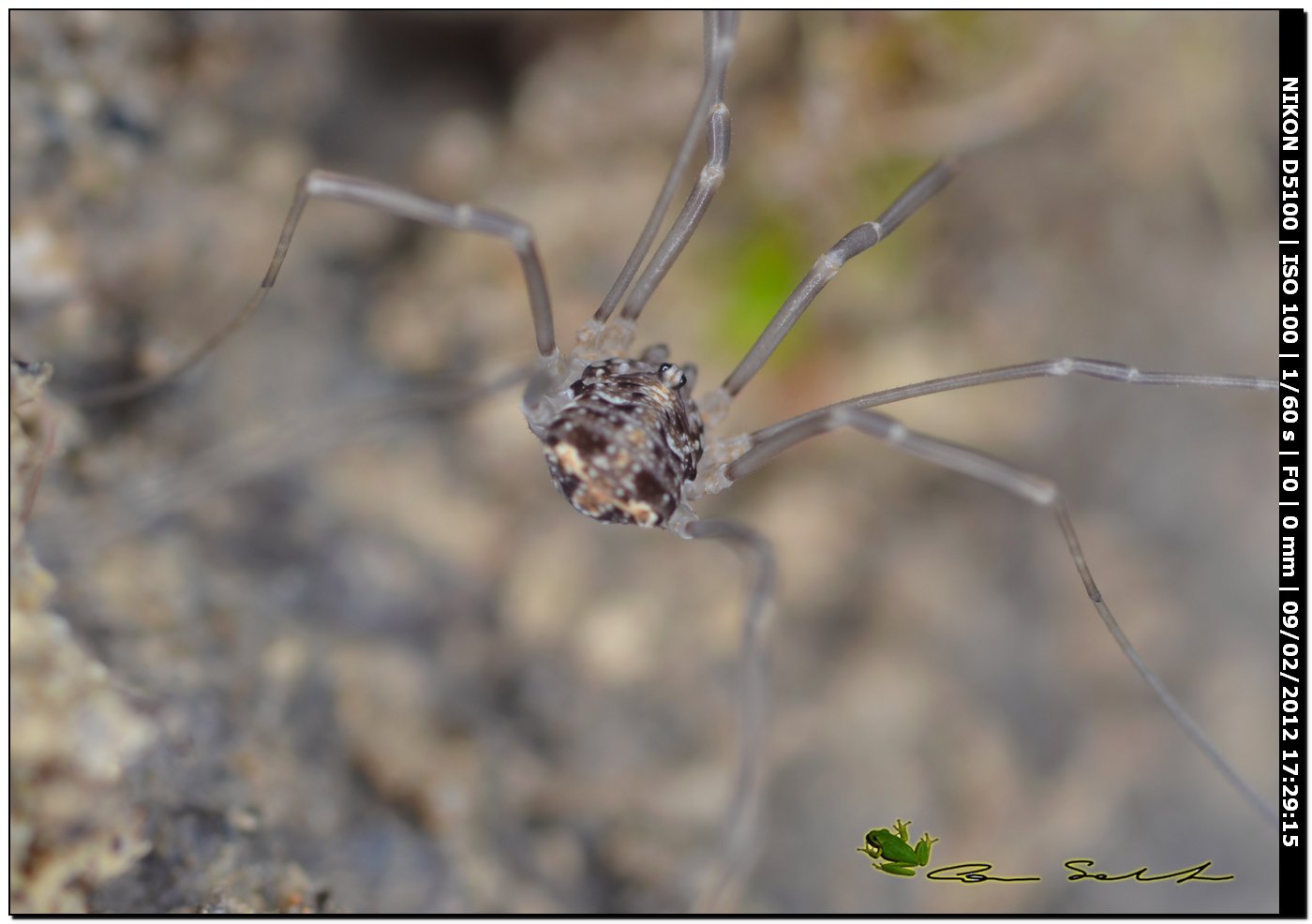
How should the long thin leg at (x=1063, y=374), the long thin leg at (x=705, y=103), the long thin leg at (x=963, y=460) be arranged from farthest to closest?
the long thin leg at (x=705, y=103) → the long thin leg at (x=1063, y=374) → the long thin leg at (x=963, y=460)

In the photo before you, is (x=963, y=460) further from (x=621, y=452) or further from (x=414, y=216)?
(x=414, y=216)

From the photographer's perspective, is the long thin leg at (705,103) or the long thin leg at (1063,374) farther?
the long thin leg at (705,103)

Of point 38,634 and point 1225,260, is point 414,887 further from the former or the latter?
point 1225,260

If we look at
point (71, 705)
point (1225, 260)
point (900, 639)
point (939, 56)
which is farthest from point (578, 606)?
point (1225, 260)

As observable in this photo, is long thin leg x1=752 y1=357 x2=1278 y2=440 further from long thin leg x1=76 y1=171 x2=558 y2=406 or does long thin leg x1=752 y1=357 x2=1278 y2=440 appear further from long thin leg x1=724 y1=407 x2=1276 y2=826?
long thin leg x1=76 y1=171 x2=558 y2=406
